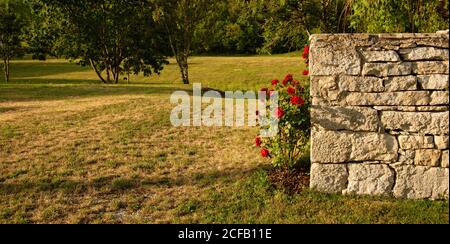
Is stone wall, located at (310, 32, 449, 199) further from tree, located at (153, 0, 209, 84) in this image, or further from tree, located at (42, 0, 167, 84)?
tree, located at (153, 0, 209, 84)

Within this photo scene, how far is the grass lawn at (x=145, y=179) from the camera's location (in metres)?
4.63

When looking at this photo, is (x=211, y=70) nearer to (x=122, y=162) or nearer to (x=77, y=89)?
(x=77, y=89)

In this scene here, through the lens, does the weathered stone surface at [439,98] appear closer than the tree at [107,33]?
Yes

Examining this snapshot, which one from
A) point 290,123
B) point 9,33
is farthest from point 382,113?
point 9,33

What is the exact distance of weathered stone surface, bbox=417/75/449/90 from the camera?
4.60 m

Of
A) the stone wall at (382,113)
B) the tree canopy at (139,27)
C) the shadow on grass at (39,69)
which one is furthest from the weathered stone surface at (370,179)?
the shadow on grass at (39,69)

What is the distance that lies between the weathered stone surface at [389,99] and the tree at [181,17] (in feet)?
68.3

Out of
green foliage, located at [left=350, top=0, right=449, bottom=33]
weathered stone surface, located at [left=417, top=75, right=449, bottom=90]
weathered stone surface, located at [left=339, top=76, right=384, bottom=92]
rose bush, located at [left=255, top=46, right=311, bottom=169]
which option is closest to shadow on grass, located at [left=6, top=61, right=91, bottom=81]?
green foliage, located at [left=350, top=0, right=449, bottom=33]

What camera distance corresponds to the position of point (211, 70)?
3700cm

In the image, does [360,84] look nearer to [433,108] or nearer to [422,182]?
[433,108]

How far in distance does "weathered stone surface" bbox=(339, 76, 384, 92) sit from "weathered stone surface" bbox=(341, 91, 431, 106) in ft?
0.18

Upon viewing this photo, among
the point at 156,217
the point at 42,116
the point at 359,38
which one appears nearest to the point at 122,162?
the point at 156,217

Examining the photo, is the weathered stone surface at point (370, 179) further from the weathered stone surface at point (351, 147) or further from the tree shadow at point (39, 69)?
the tree shadow at point (39, 69)

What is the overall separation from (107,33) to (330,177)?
20218mm
